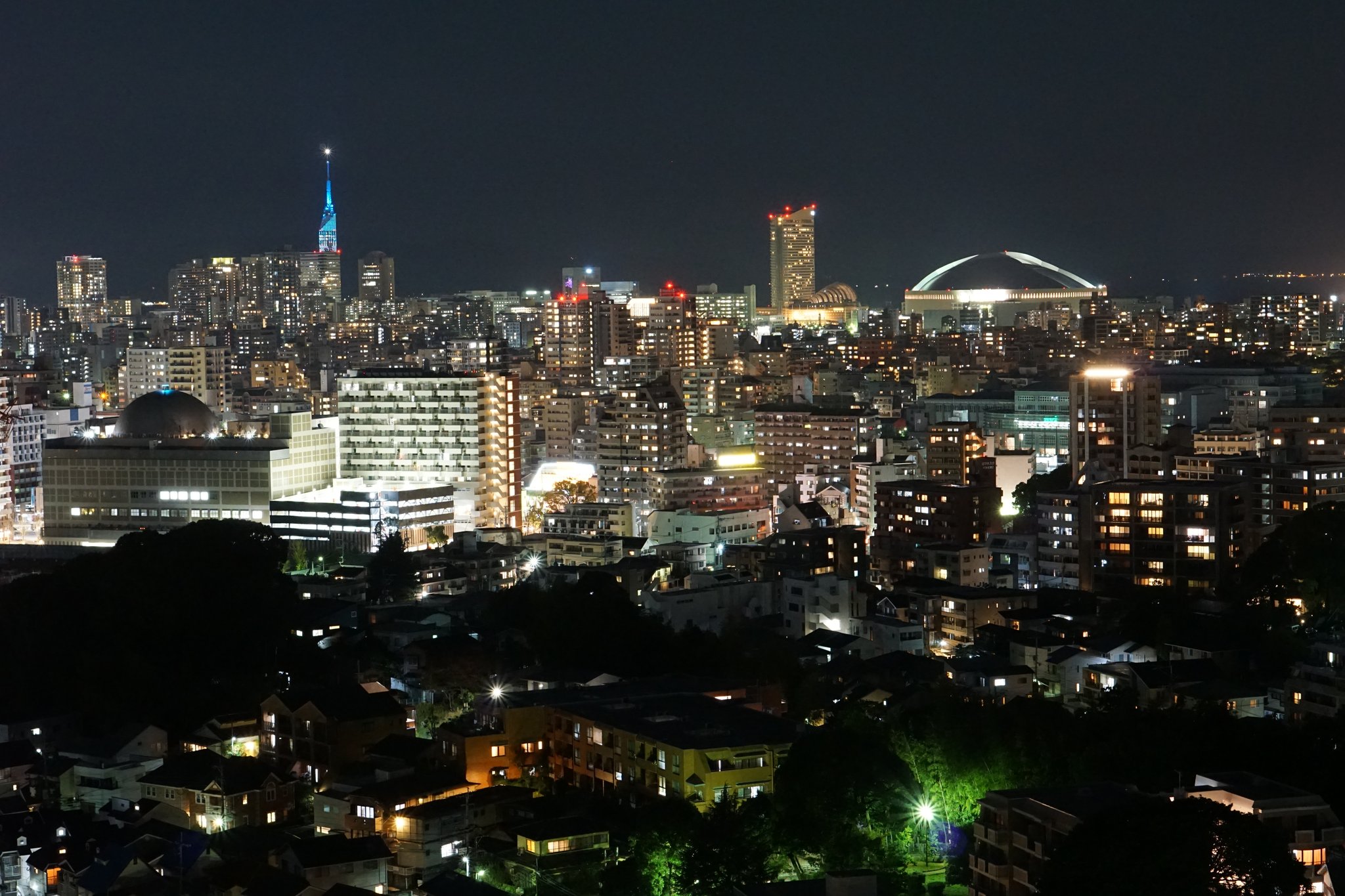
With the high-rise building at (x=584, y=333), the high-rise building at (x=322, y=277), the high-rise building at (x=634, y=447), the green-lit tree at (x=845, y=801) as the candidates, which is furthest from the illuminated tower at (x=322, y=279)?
the green-lit tree at (x=845, y=801)

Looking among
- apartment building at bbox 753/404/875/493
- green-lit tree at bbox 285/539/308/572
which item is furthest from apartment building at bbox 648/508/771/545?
apartment building at bbox 753/404/875/493

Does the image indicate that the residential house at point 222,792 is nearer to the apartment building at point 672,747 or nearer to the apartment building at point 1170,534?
the apartment building at point 672,747

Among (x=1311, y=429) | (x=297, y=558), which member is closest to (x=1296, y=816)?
(x=297, y=558)

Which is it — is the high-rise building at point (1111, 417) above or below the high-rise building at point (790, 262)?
below

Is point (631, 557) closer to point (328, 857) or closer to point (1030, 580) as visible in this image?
point (1030, 580)

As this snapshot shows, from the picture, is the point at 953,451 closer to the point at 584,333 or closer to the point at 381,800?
the point at 381,800

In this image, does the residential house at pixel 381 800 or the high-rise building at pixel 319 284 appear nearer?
the residential house at pixel 381 800
